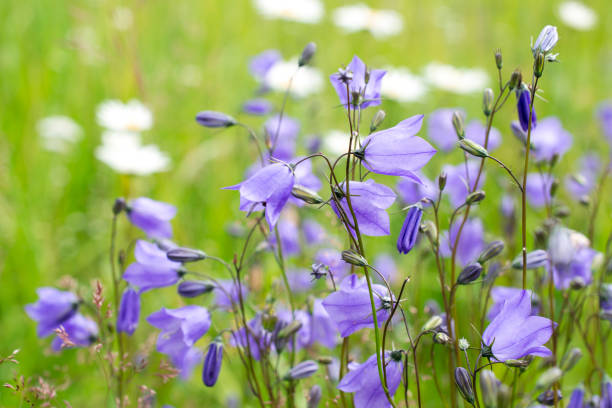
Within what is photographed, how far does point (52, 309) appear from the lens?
1.89 metres

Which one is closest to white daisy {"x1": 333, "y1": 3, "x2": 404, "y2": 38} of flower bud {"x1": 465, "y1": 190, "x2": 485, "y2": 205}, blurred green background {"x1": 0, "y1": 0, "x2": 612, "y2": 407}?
blurred green background {"x1": 0, "y1": 0, "x2": 612, "y2": 407}

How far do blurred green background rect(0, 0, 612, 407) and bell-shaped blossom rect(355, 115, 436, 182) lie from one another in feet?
2.55

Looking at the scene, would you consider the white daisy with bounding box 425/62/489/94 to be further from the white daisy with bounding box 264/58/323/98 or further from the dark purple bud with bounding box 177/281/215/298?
the dark purple bud with bounding box 177/281/215/298

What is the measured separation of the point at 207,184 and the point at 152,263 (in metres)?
2.39

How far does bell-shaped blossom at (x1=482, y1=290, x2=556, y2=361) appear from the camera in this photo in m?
1.22

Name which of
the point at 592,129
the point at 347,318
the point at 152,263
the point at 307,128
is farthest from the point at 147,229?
the point at 592,129

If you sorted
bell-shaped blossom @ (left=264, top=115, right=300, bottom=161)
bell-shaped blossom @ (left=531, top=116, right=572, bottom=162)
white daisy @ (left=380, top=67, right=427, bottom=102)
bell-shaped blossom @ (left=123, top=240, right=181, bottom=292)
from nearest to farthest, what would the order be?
1. bell-shaped blossom @ (left=123, top=240, right=181, bottom=292)
2. bell-shaped blossom @ (left=264, top=115, right=300, bottom=161)
3. bell-shaped blossom @ (left=531, top=116, right=572, bottom=162)
4. white daisy @ (left=380, top=67, right=427, bottom=102)

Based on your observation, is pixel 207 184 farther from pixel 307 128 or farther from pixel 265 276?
pixel 265 276

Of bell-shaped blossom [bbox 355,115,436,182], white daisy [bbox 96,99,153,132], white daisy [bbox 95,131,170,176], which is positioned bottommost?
white daisy [bbox 95,131,170,176]

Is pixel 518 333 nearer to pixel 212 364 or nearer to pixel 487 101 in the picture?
pixel 487 101

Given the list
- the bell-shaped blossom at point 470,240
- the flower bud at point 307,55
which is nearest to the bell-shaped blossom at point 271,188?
the flower bud at point 307,55

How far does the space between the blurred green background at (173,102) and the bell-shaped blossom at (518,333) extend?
99cm

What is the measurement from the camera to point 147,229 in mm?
2016

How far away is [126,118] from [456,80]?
267 cm
